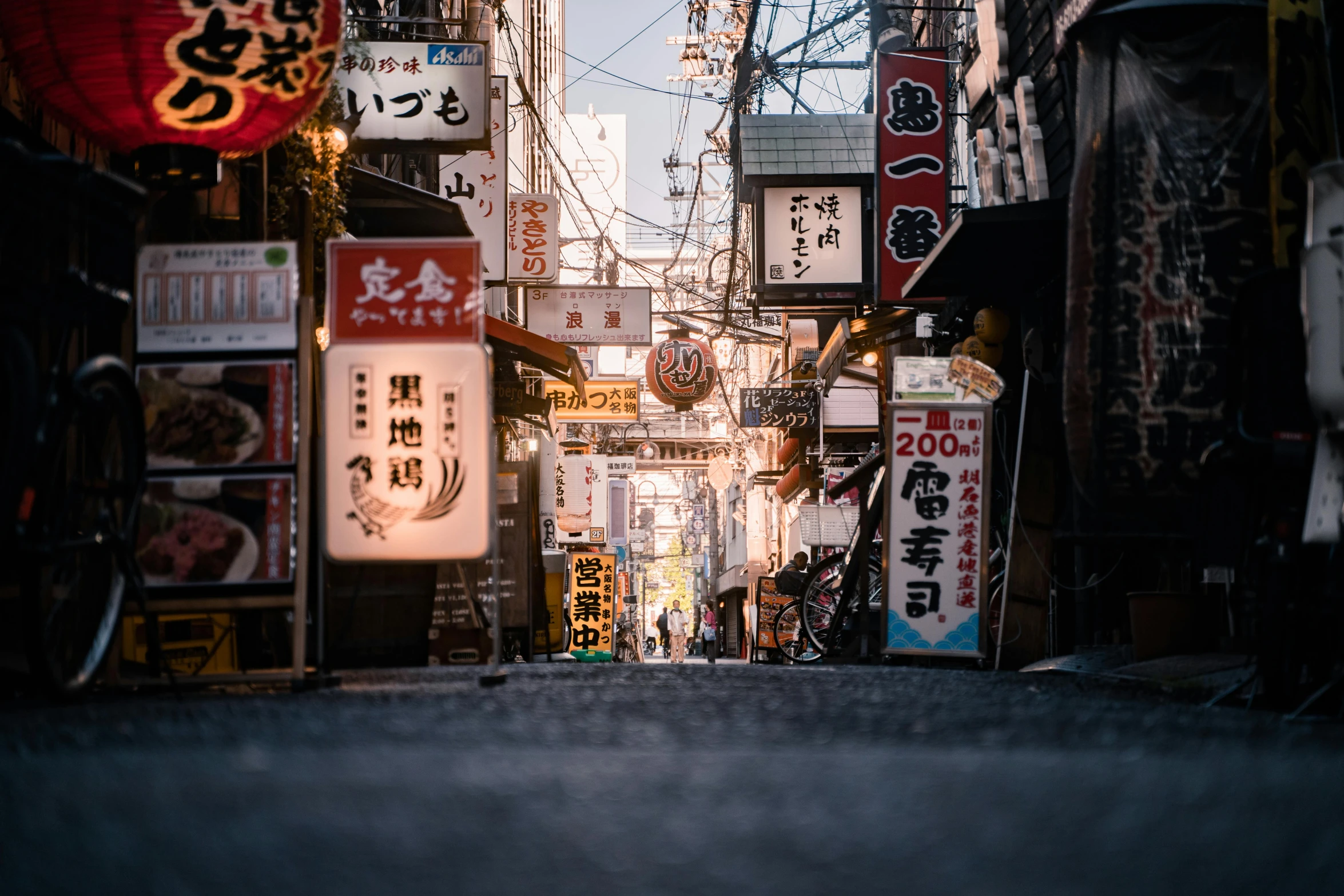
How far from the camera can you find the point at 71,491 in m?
4.93

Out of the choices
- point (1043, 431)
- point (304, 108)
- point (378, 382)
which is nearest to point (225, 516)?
point (378, 382)

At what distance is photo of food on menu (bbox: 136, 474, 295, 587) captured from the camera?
6254mm

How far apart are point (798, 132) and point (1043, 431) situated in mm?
11657

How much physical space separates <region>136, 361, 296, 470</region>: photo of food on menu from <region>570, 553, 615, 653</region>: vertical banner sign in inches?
588

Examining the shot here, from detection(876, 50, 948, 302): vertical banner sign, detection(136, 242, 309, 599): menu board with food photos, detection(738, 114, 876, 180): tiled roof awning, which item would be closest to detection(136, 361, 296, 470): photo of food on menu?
detection(136, 242, 309, 599): menu board with food photos

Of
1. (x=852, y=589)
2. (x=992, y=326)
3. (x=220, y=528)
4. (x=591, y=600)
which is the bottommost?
(x=591, y=600)

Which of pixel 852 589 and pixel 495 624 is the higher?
pixel 495 624

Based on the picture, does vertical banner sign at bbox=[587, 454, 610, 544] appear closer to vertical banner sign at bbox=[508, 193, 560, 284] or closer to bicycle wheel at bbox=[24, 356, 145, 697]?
vertical banner sign at bbox=[508, 193, 560, 284]

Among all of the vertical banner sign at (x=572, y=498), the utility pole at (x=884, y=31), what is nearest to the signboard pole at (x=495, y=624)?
the utility pole at (x=884, y=31)

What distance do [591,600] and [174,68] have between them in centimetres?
1597

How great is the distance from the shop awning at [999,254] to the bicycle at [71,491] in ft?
21.1

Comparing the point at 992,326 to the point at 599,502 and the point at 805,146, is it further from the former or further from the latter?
the point at 599,502

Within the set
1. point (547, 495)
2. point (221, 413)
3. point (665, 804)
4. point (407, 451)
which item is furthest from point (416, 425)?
point (547, 495)

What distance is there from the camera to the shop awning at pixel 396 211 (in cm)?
1234
